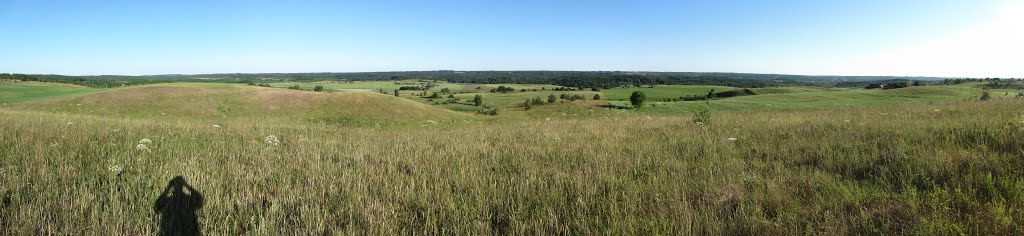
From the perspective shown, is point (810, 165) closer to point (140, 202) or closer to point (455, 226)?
point (455, 226)

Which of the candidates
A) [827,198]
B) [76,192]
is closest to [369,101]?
[76,192]

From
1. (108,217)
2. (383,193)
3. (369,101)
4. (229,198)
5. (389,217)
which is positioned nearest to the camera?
(108,217)

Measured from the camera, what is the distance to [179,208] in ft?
12.9

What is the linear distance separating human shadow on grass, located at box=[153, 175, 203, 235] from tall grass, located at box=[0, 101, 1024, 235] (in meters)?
0.09

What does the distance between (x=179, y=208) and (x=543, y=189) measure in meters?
3.68

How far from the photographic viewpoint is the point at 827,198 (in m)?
4.25

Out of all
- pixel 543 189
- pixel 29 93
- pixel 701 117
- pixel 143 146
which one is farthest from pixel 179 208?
pixel 29 93

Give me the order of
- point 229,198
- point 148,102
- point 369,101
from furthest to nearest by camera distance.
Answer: point 369,101 < point 148,102 < point 229,198

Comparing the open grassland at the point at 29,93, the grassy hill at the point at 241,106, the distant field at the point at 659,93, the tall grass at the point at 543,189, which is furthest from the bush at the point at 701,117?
the distant field at the point at 659,93

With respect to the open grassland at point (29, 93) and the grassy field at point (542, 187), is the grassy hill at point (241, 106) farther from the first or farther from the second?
the grassy field at point (542, 187)

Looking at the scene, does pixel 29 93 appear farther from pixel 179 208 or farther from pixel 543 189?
pixel 543 189

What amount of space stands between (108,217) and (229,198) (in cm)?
88

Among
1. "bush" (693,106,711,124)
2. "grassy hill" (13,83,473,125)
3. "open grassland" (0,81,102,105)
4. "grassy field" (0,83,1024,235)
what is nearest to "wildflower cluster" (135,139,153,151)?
"grassy field" (0,83,1024,235)

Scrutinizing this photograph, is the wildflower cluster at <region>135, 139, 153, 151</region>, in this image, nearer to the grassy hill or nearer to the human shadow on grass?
the human shadow on grass
